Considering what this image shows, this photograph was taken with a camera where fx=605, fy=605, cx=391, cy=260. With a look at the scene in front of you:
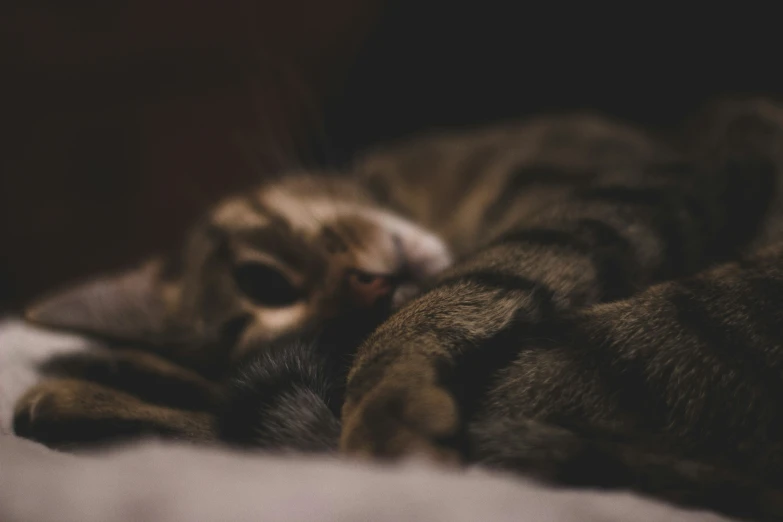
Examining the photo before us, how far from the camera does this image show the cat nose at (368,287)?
820 mm

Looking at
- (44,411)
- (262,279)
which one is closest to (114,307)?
(262,279)

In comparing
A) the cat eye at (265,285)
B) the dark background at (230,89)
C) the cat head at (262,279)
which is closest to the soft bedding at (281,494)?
the cat head at (262,279)

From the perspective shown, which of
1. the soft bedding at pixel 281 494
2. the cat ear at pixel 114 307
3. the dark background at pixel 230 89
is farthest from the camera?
the dark background at pixel 230 89

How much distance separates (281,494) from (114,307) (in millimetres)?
733

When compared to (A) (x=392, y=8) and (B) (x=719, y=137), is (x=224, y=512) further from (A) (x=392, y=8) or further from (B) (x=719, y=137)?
(A) (x=392, y=8)

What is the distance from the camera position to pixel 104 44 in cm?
173

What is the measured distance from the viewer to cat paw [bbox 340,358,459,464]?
0.41 m

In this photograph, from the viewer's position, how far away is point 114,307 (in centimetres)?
101

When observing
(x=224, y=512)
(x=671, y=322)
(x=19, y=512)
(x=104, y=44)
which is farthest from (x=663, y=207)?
(x=104, y=44)

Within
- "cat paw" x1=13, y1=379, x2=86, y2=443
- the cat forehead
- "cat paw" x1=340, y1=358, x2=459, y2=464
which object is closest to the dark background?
the cat forehead

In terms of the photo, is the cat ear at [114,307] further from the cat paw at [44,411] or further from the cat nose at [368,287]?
the cat nose at [368,287]

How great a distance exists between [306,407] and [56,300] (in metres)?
0.62

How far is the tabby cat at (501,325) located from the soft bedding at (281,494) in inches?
1.0

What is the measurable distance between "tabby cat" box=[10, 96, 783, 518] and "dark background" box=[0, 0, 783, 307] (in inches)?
12.7
